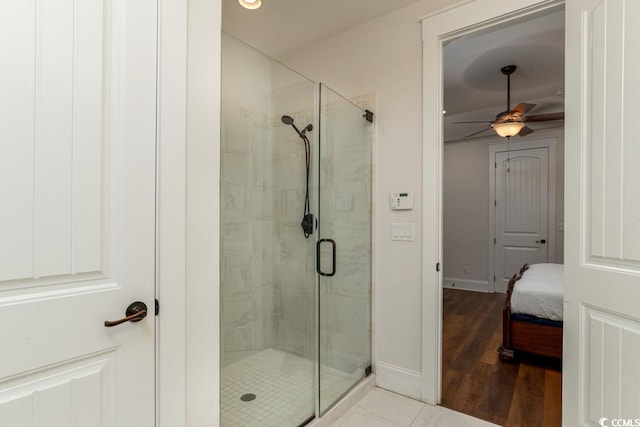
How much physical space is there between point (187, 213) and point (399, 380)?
1.91m

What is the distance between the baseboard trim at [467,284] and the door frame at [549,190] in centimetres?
11

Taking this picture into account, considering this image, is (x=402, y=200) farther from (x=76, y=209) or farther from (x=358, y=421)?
(x=76, y=209)

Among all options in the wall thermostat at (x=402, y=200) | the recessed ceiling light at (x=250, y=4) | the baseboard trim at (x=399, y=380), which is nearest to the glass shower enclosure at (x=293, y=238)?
the baseboard trim at (x=399, y=380)

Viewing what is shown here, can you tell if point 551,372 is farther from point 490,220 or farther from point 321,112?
point 490,220

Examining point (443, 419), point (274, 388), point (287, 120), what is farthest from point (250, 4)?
point (443, 419)

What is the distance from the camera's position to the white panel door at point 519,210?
4859 millimetres

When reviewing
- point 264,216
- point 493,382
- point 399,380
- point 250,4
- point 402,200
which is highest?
point 250,4

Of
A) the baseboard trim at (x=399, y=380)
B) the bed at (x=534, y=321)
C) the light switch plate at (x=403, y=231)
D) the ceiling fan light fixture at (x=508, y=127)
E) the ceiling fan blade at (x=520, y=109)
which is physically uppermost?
the ceiling fan blade at (x=520, y=109)

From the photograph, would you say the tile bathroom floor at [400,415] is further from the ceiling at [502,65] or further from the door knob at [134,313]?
the ceiling at [502,65]

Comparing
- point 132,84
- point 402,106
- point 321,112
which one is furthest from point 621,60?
point 132,84

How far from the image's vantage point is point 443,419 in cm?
192

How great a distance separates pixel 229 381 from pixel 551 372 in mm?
2572

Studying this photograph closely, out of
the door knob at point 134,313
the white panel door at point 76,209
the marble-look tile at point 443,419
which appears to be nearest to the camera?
the white panel door at point 76,209

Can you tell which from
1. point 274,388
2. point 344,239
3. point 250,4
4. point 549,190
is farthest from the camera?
point 549,190
